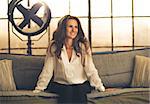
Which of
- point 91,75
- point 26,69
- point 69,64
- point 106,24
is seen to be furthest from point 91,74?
point 106,24

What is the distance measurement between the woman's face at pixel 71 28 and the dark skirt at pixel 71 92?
0.40 metres

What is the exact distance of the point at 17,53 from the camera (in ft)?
10.1

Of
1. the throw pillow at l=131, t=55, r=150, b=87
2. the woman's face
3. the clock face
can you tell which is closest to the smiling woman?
the clock face

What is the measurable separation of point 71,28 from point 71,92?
52 cm

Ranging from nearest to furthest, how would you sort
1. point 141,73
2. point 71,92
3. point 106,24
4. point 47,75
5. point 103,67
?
point 71,92 < point 47,75 < point 141,73 < point 103,67 < point 106,24

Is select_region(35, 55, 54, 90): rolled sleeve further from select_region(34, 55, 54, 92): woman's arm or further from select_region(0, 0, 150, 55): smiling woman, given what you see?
select_region(0, 0, 150, 55): smiling woman

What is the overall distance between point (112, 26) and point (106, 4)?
0.74 ft

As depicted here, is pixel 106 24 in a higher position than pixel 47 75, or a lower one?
higher

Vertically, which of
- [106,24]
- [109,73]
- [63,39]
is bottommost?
[109,73]

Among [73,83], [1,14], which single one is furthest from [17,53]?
[73,83]

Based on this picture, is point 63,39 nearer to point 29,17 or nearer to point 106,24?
point 29,17

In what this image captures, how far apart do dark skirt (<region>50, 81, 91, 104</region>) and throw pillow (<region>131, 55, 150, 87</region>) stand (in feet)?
1.58

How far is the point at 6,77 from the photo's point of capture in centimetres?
262

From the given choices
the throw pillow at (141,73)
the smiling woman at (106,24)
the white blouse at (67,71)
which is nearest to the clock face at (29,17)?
the smiling woman at (106,24)
